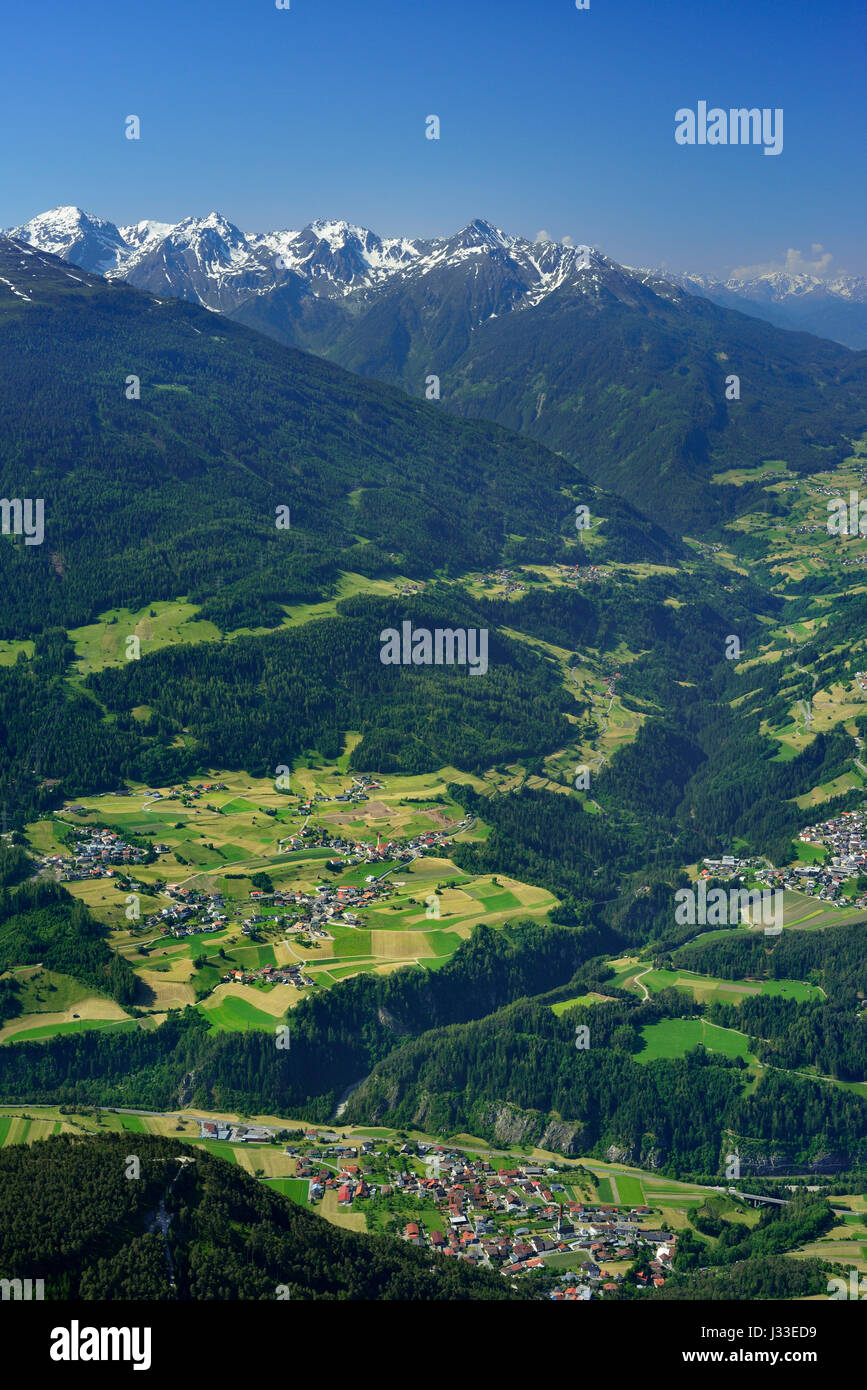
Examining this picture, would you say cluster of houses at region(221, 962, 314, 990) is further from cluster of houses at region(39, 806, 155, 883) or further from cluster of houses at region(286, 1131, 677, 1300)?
cluster of houses at region(286, 1131, 677, 1300)

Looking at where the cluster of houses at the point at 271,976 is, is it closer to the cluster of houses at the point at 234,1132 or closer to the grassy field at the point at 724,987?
the cluster of houses at the point at 234,1132

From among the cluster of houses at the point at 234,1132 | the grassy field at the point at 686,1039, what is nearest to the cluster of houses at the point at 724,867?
the grassy field at the point at 686,1039

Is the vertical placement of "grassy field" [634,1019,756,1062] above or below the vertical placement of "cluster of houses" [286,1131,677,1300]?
above

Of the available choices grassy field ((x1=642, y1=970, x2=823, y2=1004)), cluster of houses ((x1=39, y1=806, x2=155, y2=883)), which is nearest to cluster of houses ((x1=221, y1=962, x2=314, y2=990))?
cluster of houses ((x1=39, y1=806, x2=155, y2=883))

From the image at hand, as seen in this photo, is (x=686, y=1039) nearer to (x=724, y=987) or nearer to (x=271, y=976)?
(x=724, y=987)

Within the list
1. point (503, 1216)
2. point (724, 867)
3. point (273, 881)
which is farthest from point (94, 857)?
point (724, 867)

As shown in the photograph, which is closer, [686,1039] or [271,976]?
[686,1039]

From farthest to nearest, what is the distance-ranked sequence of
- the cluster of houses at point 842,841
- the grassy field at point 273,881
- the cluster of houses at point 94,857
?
the cluster of houses at point 842,841, the cluster of houses at point 94,857, the grassy field at point 273,881
